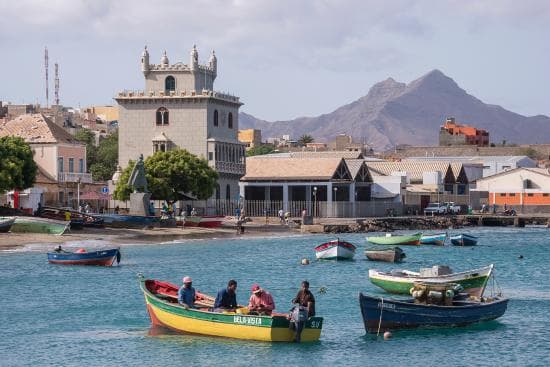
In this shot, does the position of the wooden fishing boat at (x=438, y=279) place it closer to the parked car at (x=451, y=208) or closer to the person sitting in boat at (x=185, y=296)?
the person sitting in boat at (x=185, y=296)

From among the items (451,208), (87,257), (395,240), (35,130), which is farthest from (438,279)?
(451,208)

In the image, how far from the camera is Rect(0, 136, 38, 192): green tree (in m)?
96.7

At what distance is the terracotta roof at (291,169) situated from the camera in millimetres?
134625

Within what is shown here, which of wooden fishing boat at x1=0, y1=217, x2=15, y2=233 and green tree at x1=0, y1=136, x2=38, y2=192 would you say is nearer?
wooden fishing boat at x1=0, y1=217, x2=15, y2=233

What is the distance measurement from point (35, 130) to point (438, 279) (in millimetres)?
75753

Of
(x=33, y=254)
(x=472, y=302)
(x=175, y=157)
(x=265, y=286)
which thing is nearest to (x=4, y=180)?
(x=33, y=254)

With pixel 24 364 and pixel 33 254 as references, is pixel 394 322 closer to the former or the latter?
pixel 24 364

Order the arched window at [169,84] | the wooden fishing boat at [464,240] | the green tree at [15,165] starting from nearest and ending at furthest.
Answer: the green tree at [15,165] < the wooden fishing boat at [464,240] < the arched window at [169,84]

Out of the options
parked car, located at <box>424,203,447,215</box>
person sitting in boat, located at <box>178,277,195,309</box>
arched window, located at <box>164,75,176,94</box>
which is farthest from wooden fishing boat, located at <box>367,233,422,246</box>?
person sitting in boat, located at <box>178,277,195,309</box>

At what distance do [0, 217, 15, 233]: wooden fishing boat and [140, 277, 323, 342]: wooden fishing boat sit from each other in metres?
44.3

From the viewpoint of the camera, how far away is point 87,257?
241 feet

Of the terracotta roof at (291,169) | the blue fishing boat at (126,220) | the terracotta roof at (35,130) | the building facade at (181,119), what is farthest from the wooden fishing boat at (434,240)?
the terracotta roof at (35,130)

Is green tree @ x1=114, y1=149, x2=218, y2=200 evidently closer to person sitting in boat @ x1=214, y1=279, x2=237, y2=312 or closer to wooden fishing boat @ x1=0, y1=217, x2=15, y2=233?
wooden fishing boat @ x1=0, y1=217, x2=15, y2=233

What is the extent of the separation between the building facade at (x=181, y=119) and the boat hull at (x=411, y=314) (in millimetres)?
87113
